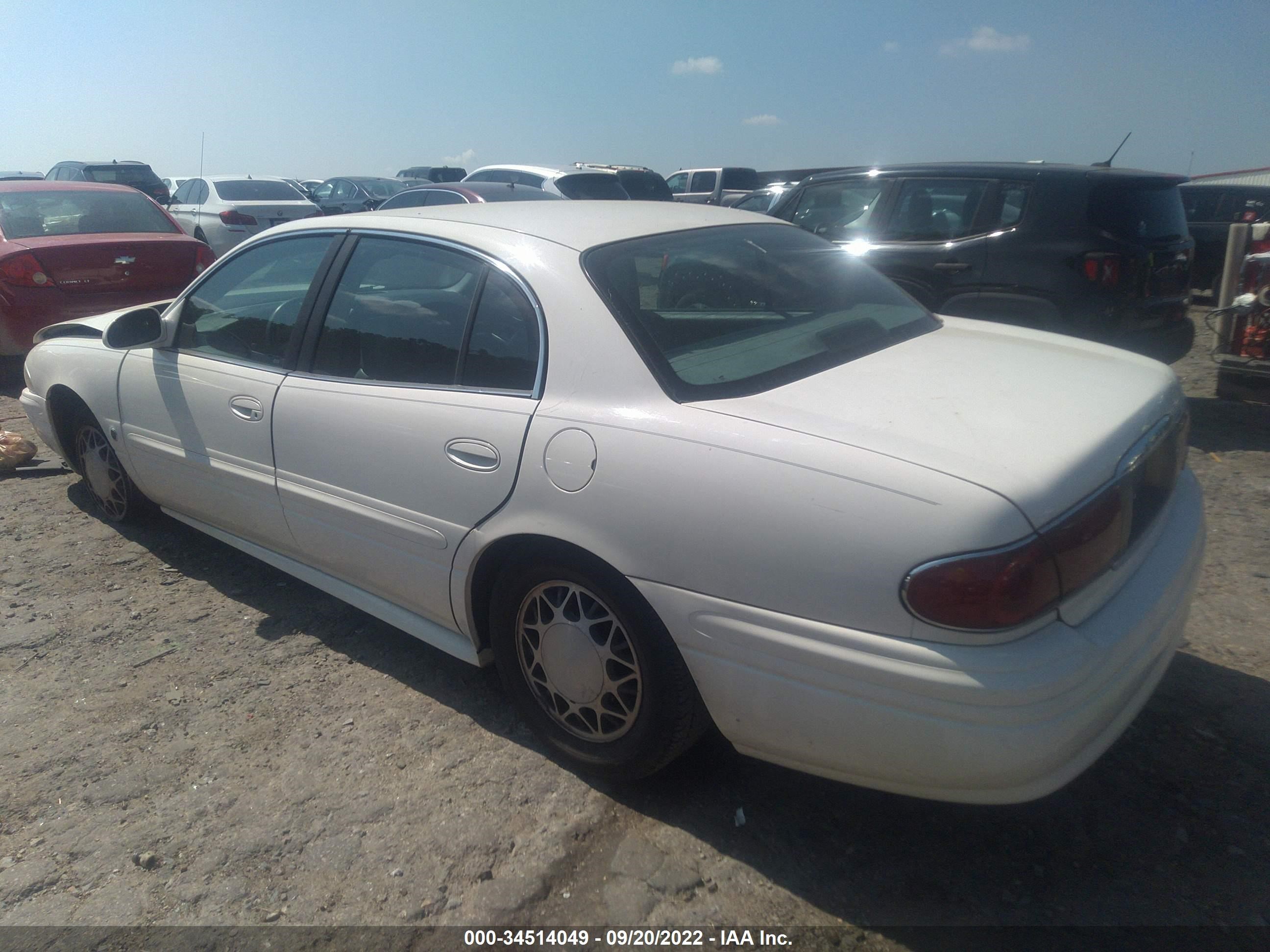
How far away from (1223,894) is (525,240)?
2480 mm

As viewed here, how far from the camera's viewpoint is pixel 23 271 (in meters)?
6.61

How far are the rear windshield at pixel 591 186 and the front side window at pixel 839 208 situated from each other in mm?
6600

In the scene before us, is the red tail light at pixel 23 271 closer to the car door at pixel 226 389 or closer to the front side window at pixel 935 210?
the car door at pixel 226 389

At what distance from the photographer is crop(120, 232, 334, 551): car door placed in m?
3.26

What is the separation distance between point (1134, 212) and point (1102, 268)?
1.71 ft

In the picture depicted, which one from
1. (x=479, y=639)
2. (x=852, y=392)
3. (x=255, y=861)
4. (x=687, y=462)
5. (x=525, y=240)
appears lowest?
(x=255, y=861)

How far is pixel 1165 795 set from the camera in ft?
8.05

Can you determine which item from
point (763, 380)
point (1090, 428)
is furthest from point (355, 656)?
point (1090, 428)

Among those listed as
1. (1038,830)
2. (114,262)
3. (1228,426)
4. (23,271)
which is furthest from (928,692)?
(23,271)

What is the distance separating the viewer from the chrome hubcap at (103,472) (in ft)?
14.0

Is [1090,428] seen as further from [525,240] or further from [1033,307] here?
[1033,307]

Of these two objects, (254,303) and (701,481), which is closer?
(701,481)

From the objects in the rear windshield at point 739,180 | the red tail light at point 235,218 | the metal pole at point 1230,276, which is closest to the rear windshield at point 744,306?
the metal pole at point 1230,276

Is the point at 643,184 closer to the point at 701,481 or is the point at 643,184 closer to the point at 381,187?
the point at 701,481
